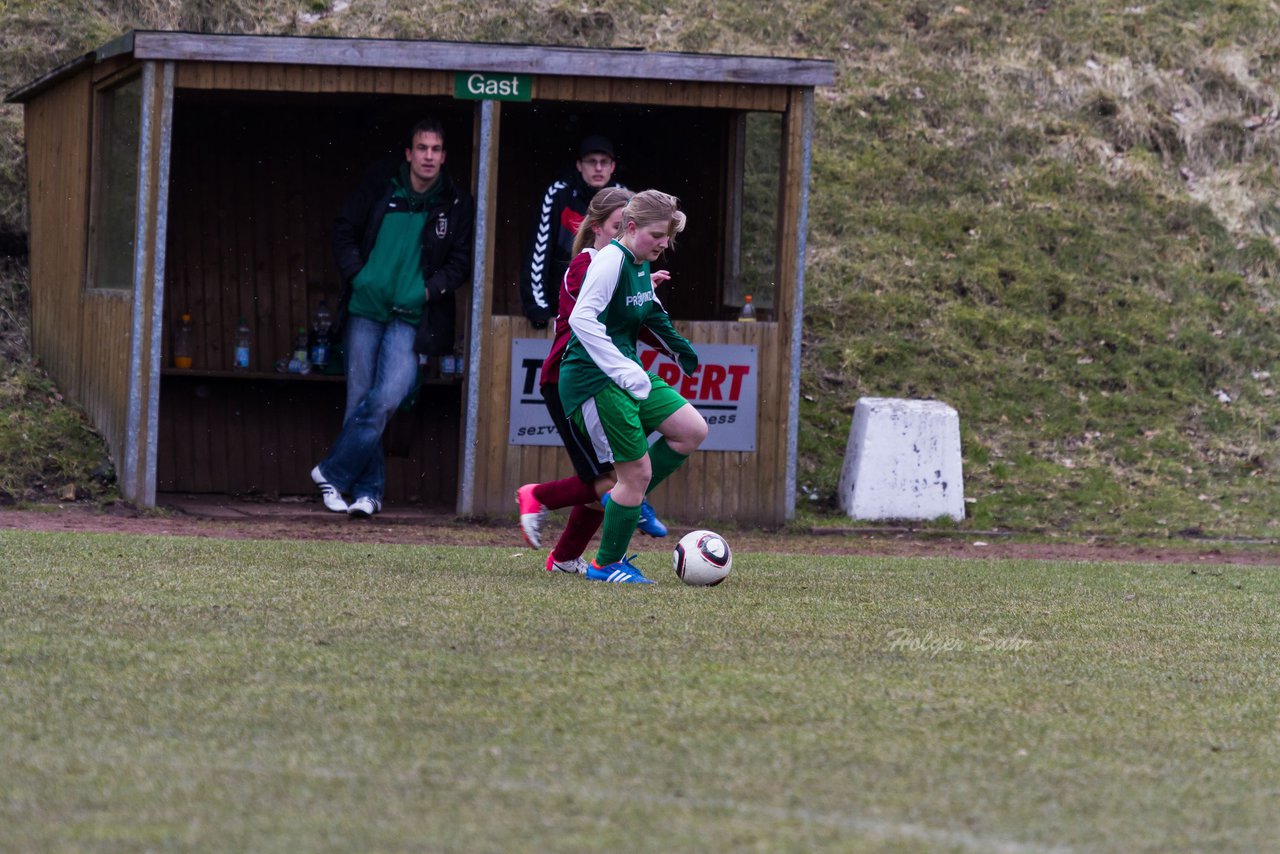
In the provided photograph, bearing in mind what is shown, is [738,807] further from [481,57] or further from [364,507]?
[481,57]

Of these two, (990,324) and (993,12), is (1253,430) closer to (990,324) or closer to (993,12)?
(990,324)

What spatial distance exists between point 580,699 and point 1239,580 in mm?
5137

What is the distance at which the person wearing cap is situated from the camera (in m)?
10.2

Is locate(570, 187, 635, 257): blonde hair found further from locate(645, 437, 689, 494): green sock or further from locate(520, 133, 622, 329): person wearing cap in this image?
locate(520, 133, 622, 329): person wearing cap

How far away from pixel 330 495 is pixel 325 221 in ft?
8.59

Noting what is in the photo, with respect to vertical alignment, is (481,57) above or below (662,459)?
above

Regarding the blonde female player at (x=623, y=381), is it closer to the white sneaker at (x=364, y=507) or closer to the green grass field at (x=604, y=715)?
the green grass field at (x=604, y=715)

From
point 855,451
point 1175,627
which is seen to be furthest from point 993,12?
point 1175,627

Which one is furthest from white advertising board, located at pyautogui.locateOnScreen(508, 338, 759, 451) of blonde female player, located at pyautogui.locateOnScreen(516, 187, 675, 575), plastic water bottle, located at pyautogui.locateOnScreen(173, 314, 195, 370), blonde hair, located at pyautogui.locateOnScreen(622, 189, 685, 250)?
blonde hair, located at pyautogui.locateOnScreen(622, 189, 685, 250)

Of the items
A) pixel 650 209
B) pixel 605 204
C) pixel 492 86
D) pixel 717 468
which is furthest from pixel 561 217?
pixel 650 209

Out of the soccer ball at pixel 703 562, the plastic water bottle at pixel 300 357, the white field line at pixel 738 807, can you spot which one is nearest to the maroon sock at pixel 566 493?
the soccer ball at pixel 703 562

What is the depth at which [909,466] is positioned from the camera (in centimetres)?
1134

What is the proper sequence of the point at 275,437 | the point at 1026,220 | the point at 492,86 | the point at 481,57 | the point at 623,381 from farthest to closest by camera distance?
1. the point at 1026,220
2. the point at 275,437
3. the point at 492,86
4. the point at 481,57
5. the point at 623,381

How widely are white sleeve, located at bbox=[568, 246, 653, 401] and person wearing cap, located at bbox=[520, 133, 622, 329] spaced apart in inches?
121
